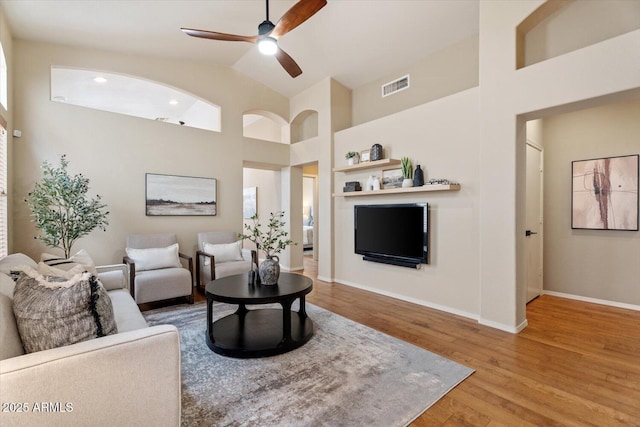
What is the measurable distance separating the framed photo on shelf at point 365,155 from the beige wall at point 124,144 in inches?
89.3

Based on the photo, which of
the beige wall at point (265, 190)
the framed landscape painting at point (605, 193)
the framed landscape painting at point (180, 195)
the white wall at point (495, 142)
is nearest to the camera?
the white wall at point (495, 142)

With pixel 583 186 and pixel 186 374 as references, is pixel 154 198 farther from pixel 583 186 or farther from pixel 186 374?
pixel 583 186

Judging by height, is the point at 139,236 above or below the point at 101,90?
below

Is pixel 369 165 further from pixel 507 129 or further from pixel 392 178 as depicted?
pixel 507 129

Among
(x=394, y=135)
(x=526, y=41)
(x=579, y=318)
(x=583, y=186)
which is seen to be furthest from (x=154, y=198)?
(x=583, y=186)

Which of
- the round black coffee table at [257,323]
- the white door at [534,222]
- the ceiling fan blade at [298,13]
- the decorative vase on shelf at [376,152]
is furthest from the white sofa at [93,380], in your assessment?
the white door at [534,222]

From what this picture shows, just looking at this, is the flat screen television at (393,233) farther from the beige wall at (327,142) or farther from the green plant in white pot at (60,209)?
the green plant in white pot at (60,209)

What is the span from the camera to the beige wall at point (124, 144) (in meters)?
3.77

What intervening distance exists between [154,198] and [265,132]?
379 cm

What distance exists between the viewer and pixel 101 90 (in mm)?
5285

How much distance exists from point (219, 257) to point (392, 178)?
9.45ft

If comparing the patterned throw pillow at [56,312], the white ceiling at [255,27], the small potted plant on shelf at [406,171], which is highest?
the white ceiling at [255,27]

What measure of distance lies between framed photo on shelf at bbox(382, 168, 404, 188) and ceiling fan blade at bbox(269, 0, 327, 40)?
2.36 metres

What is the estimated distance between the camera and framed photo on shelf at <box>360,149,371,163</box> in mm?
4602
